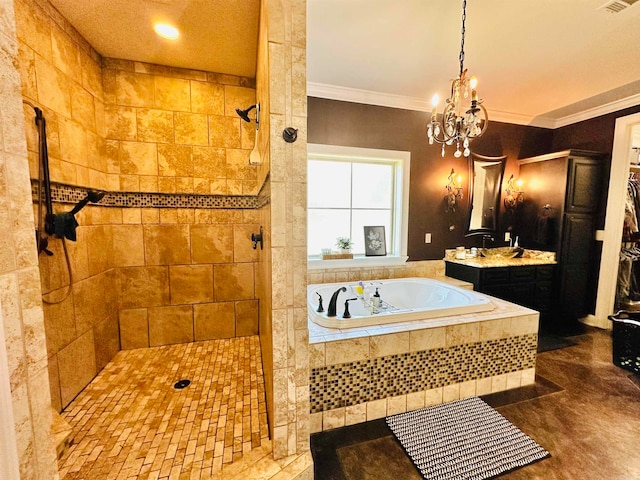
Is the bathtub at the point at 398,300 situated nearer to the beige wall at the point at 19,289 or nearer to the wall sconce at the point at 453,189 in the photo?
the wall sconce at the point at 453,189

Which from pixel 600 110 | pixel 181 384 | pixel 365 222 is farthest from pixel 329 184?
pixel 600 110

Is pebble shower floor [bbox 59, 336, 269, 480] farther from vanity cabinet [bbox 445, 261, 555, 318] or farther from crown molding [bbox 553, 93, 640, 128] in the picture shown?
crown molding [bbox 553, 93, 640, 128]

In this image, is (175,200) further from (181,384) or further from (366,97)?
(366,97)

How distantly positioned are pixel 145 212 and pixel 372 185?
96.9 inches

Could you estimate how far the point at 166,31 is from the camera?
1771 mm

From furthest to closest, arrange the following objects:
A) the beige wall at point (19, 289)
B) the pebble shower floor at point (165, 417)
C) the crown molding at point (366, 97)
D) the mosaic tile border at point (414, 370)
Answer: the crown molding at point (366, 97), the mosaic tile border at point (414, 370), the pebble shower floor at point (165, 417), the beige wall at point (19, 289)

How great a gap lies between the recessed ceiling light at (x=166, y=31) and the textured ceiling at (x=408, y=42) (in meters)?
0.05

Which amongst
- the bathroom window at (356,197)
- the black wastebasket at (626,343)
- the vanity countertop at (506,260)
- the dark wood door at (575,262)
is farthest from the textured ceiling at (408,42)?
the black wastebasket at (626,343)

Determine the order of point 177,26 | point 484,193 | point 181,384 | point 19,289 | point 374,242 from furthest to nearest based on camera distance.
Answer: point 484,193, point 374,242, point 181,384, point 177,26, point 19,289

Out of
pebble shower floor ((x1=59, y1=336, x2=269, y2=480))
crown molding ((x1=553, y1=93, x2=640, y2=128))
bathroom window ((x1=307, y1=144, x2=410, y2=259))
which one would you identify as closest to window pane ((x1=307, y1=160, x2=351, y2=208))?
bathroom window ((x1=307, y1=144, x2=410, y2=259))

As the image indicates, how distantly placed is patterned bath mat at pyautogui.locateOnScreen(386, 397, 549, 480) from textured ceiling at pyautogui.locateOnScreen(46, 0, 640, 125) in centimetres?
273

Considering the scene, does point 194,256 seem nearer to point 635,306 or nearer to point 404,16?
point 404,16

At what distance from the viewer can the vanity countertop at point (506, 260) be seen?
302 cm

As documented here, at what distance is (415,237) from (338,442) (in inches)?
94.8
